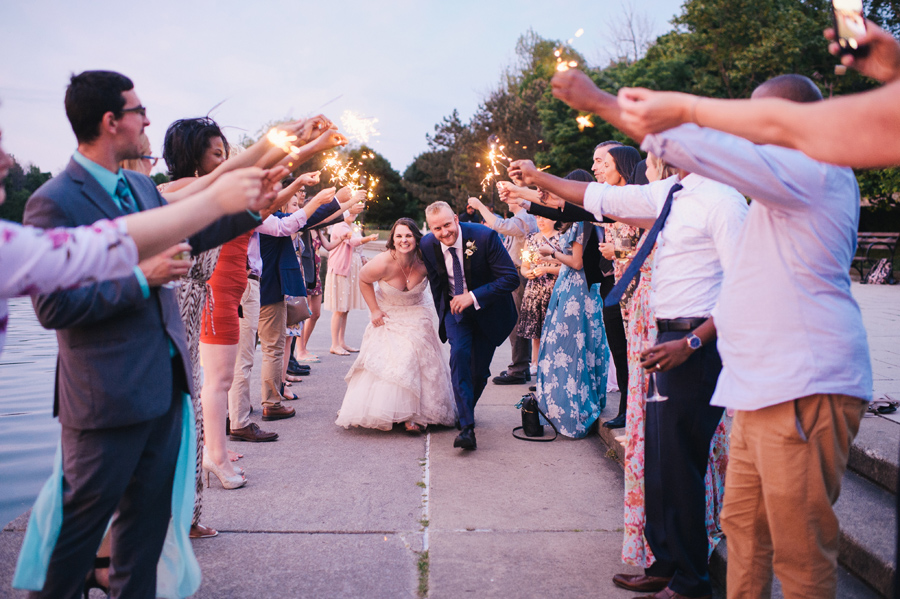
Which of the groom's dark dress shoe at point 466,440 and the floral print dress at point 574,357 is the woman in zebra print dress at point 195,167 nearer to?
the groom's dark dress shoe at point 466,440

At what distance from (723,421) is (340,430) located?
11.8 ft

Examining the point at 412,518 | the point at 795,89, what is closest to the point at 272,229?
the point at 412,518

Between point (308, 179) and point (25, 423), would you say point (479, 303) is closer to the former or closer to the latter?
point (308, 179)

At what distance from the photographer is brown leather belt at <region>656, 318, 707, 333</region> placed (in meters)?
2.75

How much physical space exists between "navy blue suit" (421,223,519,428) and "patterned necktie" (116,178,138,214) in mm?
3337

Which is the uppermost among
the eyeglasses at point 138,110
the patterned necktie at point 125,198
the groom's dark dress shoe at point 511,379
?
the eyeglasses at point 138,110

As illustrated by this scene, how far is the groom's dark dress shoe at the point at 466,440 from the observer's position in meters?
5.07

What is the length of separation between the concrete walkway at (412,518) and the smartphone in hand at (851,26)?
2.53 meters

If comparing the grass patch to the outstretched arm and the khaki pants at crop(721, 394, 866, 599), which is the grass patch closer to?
the khaki pants at crop(721, 394, 866, 599)

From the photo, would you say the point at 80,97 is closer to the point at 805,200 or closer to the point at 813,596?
the point at 805,200

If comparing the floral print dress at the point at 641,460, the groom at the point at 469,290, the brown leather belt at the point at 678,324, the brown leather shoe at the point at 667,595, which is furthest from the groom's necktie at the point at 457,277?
the brown leather shoe at the point at 667,595

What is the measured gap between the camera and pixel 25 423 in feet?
18.9

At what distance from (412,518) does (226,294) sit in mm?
1905

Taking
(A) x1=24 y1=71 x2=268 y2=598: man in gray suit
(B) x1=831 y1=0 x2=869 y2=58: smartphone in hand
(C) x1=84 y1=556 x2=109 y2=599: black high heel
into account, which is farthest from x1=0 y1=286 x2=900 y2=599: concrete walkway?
(B) x1=831 y1=0 x2=869 y2=58: smartphone in hand
